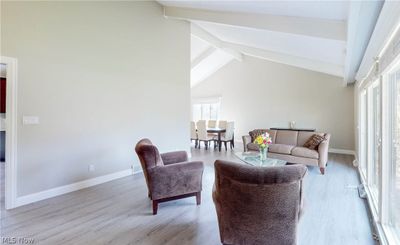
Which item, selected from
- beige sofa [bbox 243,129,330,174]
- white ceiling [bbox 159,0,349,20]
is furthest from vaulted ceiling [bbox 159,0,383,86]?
beige sofa [bbox 243,129,330,174]

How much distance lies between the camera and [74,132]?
3.54 m

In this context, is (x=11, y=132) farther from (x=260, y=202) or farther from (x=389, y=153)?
(x=389, y=153)

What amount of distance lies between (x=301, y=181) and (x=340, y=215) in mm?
1554

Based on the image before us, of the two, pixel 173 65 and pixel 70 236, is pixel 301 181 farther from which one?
pixel 173 65

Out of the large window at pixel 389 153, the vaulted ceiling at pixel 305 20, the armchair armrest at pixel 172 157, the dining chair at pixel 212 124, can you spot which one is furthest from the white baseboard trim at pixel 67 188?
the dining chair at pixel 212 124

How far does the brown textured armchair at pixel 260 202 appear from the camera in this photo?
161 centimetres

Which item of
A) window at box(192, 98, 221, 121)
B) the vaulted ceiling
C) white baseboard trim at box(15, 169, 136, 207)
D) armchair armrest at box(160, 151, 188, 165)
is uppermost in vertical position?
the vaulted ceiling

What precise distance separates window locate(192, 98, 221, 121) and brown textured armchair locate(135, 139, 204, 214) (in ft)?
23.2

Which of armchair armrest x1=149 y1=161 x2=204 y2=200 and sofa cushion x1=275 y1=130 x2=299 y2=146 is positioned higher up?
sofa cushion x1=275 y1=130 x2=299 y2=146

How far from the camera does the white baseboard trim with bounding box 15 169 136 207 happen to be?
302 centimetres

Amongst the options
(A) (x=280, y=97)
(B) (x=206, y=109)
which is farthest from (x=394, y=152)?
(B) (x=206, y=109)

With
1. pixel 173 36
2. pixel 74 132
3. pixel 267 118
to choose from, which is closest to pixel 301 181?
pixel 74 132

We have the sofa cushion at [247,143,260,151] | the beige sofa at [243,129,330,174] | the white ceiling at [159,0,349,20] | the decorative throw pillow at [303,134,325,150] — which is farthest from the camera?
the sofa cushion at [247,143,260,151]

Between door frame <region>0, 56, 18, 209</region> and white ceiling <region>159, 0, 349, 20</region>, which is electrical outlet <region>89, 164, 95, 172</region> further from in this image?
white ceiling <region>159, 0, 349, 20</region>
